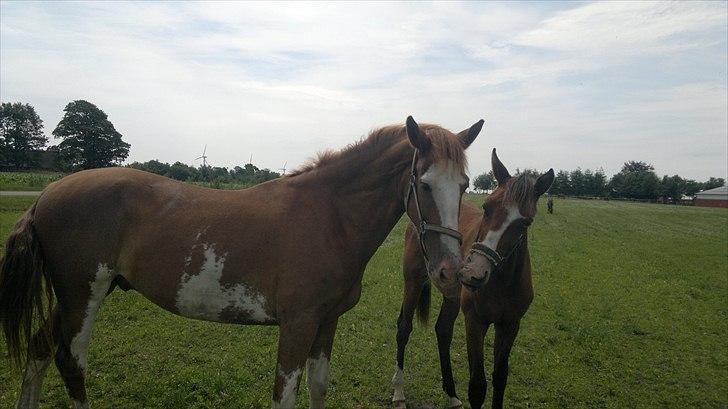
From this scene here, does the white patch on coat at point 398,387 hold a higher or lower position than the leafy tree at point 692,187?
lower

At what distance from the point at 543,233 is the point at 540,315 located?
15462 millimetres

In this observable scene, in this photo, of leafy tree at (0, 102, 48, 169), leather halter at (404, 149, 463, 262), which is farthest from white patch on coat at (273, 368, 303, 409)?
leafy tree at (0, 102, 48, 169)

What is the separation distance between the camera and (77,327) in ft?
9.98

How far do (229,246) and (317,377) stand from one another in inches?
49.5

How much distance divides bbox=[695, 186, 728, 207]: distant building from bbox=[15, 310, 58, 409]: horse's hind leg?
110510 mm

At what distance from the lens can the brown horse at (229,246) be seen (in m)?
2.72

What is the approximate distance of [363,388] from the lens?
16.5ft

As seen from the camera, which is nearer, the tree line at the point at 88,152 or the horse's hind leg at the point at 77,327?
the horse's hind leg at the point at 77,327

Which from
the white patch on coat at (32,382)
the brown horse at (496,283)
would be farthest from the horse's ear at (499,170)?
the white patch on coat at (32,382)

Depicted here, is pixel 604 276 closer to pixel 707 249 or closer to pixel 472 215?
pixel 472 215

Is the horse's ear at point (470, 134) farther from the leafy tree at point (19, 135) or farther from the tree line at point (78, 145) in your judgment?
the leafy tree at point (19, 135)

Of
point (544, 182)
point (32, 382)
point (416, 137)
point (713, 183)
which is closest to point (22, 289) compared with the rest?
point (32, 382)

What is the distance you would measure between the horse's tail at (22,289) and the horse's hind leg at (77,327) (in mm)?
164

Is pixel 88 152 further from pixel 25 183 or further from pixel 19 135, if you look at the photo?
pixel 19 135
